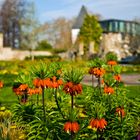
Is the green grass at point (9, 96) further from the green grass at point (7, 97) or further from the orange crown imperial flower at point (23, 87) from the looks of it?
the orange crown imperial flower at point (23, 87)

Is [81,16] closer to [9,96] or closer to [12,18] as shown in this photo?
[12,18]

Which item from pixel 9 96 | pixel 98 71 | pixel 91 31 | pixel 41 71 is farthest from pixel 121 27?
pixel 41 71

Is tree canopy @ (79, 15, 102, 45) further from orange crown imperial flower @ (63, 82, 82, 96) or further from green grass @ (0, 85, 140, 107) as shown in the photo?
orange crown imperial flower @ (63, 82, 82, 96)

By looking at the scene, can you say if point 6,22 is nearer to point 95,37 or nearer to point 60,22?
point 95,37

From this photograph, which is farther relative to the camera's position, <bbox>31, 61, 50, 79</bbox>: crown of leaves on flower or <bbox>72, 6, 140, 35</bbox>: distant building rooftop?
<bbox>72, 6, 140, 35</bbox>: distant building rooftop

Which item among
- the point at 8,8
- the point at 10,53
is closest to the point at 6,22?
the point at 8,8

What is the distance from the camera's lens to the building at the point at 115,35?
60141 millimetres

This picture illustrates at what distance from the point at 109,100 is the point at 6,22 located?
66.1m

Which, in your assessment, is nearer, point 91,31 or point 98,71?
point 98,71

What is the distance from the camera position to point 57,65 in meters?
7.91

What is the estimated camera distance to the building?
6014 centimetres

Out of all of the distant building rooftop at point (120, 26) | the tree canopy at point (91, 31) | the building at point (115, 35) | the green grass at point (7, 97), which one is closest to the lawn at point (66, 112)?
the green grass at point (7, 97)

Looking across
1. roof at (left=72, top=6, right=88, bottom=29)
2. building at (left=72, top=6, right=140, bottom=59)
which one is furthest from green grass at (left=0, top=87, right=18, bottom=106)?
roof at (left=72, top=6, right=88, bottom=29)

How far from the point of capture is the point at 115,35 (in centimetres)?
6869
